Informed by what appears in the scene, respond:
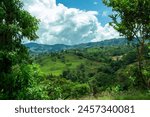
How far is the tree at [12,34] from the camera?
22.1 meters

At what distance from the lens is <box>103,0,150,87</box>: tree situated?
23156 millimetres

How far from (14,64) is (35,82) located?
1.93 metres

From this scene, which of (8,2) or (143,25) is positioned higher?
(8,2)

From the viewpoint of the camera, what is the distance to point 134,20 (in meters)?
23.5

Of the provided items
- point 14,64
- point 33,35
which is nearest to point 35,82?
point 14,64

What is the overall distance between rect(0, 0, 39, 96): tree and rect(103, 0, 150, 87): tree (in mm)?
6169

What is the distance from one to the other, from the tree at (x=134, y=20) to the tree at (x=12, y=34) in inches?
243

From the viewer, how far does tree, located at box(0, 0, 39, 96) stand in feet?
72.6

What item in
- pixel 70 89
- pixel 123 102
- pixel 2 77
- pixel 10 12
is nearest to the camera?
pixel 123 102

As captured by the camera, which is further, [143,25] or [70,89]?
[70,89]

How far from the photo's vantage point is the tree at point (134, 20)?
2316 cm

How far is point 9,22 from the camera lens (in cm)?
2344

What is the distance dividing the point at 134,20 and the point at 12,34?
8518mm

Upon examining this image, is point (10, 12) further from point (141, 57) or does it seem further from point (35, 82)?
point (141, 57)
